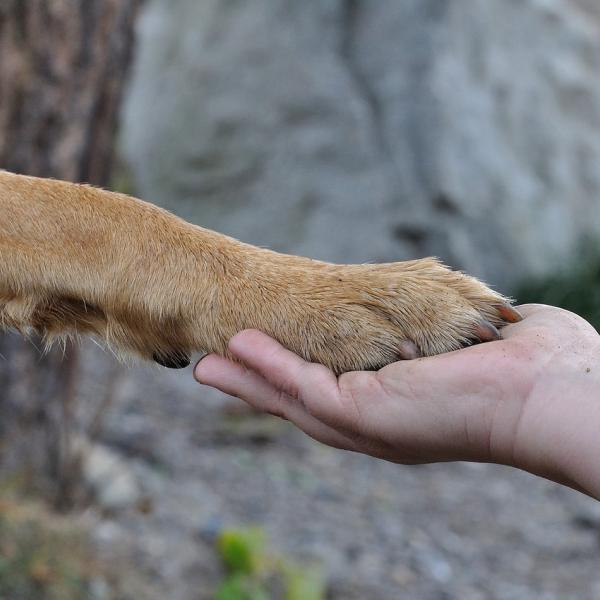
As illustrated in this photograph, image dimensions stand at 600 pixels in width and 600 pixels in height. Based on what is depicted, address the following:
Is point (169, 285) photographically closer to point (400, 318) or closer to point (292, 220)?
point (400, 318)

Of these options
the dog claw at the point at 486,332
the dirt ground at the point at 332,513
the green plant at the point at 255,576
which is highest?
the dog claw at the point at 486,332

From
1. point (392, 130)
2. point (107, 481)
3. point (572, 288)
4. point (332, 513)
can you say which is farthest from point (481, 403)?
point (572, 288)

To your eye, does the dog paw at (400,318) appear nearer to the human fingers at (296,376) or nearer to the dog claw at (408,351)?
the dog claw at (408,351)

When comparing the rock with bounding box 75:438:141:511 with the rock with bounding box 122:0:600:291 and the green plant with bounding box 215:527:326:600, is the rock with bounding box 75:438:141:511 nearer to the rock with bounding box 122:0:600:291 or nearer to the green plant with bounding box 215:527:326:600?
the green plant with bounding box 215:527:326:600

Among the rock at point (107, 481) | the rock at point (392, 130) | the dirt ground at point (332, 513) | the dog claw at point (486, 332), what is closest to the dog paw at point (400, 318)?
the dog claw at point (486, 332)

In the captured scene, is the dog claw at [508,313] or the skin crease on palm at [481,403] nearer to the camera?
the skin crease on palm at [481,403]

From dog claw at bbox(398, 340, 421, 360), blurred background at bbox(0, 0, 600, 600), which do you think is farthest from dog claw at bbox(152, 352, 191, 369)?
dog claw at bbox(398, 340, 421, 360)

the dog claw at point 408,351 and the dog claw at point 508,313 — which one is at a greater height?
the dog claw at point 508,313
